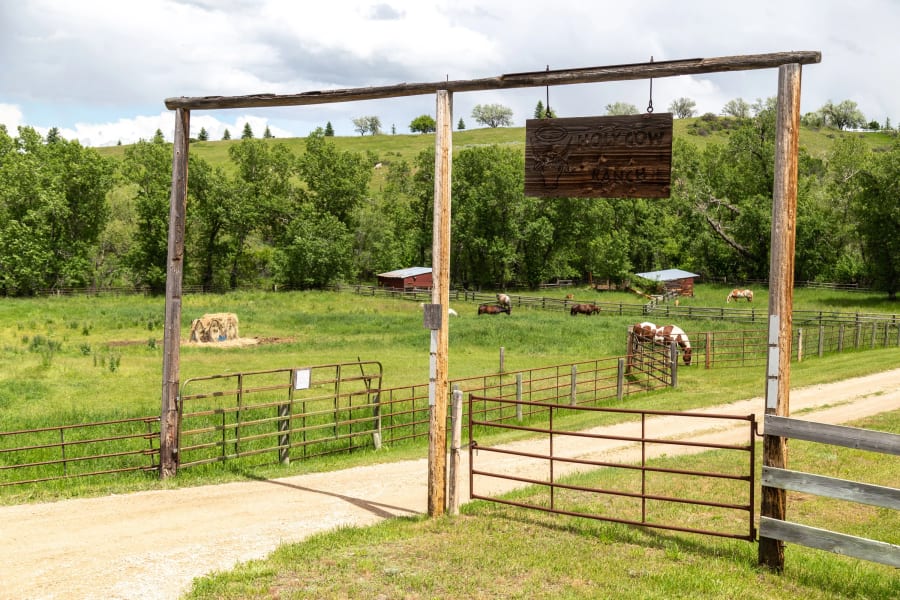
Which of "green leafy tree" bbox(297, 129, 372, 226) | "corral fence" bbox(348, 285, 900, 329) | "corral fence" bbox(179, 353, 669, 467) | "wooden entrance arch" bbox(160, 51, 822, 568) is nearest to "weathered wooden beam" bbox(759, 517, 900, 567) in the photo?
"wooden entrance arch" bbox(160, 51, 822, 568)

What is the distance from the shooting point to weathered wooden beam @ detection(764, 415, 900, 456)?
6062 mm

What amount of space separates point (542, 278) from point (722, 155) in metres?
23.6

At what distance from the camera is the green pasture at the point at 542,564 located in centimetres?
624

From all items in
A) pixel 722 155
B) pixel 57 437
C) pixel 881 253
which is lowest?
pixel 57 437

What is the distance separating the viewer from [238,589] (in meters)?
6.37

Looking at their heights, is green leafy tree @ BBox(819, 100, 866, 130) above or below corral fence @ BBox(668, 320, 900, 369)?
above

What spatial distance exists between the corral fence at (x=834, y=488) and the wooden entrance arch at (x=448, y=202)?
0.53ft

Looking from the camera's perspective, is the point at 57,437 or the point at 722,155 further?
the point at 722,155

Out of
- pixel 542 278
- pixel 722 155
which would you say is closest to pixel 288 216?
pixel 542 278

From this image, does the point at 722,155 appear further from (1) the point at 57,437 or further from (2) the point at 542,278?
(1) the point at 57,437

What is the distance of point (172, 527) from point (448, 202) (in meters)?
4.89

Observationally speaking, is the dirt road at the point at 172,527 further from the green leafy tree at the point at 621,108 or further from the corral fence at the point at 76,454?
the green leafy tree at the point at 621,108

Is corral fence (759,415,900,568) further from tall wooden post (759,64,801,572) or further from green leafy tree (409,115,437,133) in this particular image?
green leafy tree (409,115,437,133)

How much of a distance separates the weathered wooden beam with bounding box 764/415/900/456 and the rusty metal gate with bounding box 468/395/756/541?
31cm
